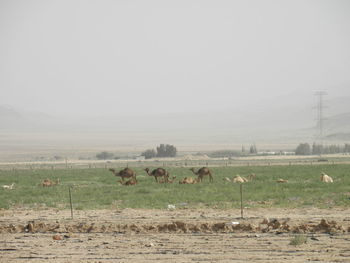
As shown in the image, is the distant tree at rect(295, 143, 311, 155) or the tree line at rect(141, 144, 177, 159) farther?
the tree line at rect(141, 144, 177, 159)

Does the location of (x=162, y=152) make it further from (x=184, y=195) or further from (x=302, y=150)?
(x=184, y=195)

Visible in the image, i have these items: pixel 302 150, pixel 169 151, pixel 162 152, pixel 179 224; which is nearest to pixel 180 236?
pixel 179 224

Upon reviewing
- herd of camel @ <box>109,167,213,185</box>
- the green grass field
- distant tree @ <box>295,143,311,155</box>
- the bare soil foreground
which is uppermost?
distant tree @ <box>295,143,311,155</box>

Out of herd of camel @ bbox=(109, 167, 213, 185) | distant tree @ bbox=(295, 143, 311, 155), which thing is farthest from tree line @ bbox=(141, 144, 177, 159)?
herd of camel @ bbox=(109, 167, 213, 185)

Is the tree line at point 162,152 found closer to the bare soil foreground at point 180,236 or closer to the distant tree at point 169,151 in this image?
the distant tree at point 169,151

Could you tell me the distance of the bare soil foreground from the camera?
583 inches

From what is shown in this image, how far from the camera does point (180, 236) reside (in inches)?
675

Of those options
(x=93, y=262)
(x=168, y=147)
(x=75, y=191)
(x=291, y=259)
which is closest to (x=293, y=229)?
(x=291, y=259)

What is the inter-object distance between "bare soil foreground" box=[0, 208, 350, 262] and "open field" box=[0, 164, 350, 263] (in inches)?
0.9

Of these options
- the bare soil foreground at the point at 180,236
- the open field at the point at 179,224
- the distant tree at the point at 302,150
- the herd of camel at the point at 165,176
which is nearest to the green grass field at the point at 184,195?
the open field at the point at 179,224

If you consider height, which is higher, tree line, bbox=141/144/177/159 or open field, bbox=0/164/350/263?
tree line, bbox=141/144/177/159

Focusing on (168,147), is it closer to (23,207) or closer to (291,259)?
(23,207)

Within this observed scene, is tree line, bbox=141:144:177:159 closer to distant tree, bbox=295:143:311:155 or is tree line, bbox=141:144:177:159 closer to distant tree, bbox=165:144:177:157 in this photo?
distant tree, bbox=165:144:177:157

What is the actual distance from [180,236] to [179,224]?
1.00 meters
